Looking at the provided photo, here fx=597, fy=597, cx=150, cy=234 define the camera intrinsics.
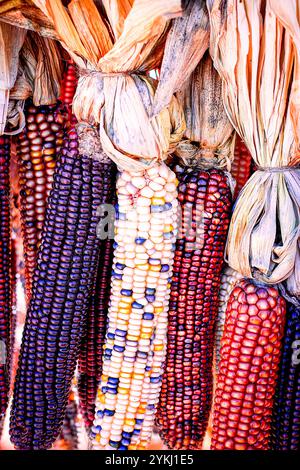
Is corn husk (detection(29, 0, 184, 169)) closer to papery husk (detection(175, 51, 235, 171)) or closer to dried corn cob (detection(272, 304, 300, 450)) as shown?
papery husk (detection(175, 51, 235, 171))

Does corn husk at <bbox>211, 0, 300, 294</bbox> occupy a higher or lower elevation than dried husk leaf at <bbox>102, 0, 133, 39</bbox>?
lower

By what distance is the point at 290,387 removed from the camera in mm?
2094

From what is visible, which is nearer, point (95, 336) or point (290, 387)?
point (290, 387)

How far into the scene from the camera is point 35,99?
7.21ft

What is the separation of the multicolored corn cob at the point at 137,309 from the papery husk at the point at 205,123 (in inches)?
7.4

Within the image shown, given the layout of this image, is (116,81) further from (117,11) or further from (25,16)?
(25,16)

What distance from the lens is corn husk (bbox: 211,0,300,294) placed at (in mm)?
1818

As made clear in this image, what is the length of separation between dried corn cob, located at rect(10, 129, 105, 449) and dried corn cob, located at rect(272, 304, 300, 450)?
0.71 m

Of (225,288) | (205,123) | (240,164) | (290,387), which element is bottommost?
(290,387)

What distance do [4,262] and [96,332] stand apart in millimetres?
435

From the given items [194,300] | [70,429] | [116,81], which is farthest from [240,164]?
[70,429]

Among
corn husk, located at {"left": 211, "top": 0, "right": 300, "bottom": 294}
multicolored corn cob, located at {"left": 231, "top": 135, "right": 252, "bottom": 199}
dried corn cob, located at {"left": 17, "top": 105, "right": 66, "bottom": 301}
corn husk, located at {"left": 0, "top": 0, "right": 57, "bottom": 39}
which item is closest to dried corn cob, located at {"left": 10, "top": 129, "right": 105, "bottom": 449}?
dried corn cob, located at {"left": 17, "top": 105, "right": 66, "bottom": 301}

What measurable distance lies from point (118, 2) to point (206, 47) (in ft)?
1.05
